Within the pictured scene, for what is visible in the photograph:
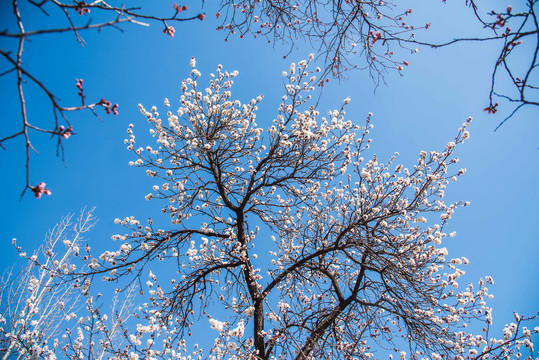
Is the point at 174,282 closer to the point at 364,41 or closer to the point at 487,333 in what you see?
the point at 364,41

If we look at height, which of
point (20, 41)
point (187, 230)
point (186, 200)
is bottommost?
point (20, 41)

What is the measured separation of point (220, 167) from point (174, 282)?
8.52ft

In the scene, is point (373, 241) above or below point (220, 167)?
below

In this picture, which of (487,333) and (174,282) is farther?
(174,282)

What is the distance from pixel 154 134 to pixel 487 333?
7524 millimetres

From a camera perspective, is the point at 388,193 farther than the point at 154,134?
No

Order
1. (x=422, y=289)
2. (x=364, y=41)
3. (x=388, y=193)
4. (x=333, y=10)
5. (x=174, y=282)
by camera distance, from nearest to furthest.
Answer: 1. (x=333, y=10)
2. (x=364, y=41)
3. (x=422, y=289)
4. (x=388, y=193)
5. (x=174, y=282)

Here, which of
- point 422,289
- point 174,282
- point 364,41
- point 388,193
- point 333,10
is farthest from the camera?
Result: point 174,282

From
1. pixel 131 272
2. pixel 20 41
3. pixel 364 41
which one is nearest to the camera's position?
pixel 20 41

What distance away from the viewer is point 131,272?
4.71 meters

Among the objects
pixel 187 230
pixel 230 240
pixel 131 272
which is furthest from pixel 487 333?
pixel 131 272

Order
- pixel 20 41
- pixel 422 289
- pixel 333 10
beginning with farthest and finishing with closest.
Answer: pixel 422 289 → pixel 333 10 → pixel 20 41

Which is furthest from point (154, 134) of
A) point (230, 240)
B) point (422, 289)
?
point (422, 289)

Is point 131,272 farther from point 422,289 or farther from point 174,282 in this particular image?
point 422,289
